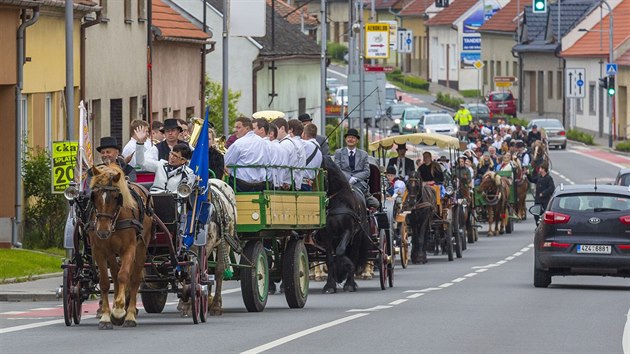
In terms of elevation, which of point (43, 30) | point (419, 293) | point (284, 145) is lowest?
point (419, 293)

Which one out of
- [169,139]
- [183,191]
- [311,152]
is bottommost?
[183,191]

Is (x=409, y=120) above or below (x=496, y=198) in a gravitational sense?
above

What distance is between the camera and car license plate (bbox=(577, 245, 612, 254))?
26156mm

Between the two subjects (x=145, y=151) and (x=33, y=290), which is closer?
(x=145, y=151)

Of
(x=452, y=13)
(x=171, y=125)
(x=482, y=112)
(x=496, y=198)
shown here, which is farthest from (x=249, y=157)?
(x=452, y=13)

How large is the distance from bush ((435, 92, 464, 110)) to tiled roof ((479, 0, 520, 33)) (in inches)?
228

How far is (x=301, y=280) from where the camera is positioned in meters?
21.7

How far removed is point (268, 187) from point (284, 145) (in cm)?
120

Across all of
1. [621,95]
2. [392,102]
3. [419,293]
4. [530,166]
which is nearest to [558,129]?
[621,95]

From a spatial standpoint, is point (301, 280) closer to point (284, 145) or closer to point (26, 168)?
point (284, 145)

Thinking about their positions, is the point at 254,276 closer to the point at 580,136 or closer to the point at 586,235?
the point at 586,235

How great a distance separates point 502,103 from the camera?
110 metres

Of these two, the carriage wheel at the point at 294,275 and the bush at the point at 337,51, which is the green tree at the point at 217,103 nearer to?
the carriage wheel at the point at 294,275

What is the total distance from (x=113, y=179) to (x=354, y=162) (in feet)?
29.8
